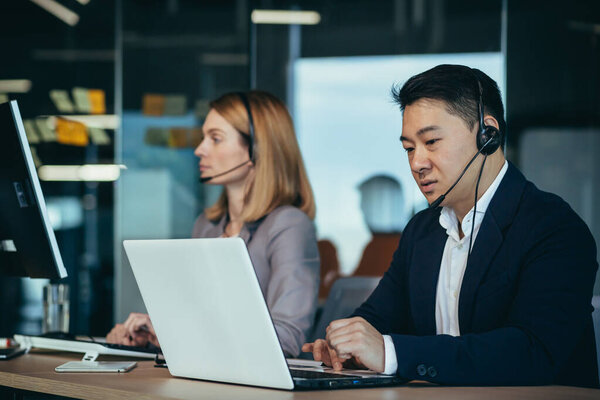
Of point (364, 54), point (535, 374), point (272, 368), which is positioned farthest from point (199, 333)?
point (364, 54)

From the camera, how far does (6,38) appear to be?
4.52 metres

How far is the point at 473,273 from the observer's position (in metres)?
1.75

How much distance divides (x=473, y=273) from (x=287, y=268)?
0.77 m

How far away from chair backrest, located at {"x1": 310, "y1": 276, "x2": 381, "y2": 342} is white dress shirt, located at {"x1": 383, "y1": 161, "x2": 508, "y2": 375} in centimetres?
47

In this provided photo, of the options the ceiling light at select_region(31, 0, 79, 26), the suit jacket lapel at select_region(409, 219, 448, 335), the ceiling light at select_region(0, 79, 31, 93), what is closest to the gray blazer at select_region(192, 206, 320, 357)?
the suit jacket lapel at select_region(409, 219, 448, 335)

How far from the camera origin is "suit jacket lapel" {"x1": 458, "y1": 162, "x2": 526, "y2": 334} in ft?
5.71

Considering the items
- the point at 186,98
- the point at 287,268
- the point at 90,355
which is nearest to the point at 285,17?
the point at 186,98

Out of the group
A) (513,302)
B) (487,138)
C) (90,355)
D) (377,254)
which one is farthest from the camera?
(377,254)

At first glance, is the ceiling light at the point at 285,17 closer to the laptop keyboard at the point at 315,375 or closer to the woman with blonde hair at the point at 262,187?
the woman with blonde hair at the point at 262,187

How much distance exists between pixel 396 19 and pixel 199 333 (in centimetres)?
321

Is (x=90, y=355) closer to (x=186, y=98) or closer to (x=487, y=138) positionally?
(x=487, y=138)

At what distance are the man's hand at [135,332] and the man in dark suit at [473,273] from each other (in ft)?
1.80

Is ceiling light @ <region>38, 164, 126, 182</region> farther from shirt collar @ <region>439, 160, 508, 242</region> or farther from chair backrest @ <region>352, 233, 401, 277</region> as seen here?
shirt collar @ <region>439, 160, 508, 242</region>

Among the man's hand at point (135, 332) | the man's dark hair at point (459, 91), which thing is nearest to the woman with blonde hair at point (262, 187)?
the man's hand at point (135, 332)
